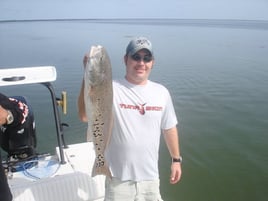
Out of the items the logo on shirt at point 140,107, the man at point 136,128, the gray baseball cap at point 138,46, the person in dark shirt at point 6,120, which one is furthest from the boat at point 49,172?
the gray baseball cap at point 138,46

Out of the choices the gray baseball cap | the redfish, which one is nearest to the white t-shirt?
the redfish

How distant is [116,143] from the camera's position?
10.4 feet

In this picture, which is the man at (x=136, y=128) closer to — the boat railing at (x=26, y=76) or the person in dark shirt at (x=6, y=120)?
the person in dark shirt at (x=6, y=120)

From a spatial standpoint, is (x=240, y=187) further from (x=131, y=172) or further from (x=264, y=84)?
(x=264, y=84)

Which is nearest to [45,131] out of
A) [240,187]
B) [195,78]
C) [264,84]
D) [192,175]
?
[192,175]

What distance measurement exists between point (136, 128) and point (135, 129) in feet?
0.05

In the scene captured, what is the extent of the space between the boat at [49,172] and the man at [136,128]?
0.74 m

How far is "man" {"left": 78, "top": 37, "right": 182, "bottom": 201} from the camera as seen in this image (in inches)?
124

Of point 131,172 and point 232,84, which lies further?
point 232,84

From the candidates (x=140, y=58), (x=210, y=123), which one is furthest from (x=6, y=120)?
(x=210, y=123)

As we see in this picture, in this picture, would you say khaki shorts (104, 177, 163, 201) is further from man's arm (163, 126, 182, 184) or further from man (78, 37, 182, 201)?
man's arm (163, 126, 182, 184)

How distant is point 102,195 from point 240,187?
437 centimetres

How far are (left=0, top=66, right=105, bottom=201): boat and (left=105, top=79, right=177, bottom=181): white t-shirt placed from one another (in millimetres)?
808

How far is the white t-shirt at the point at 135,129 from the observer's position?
315 cm
